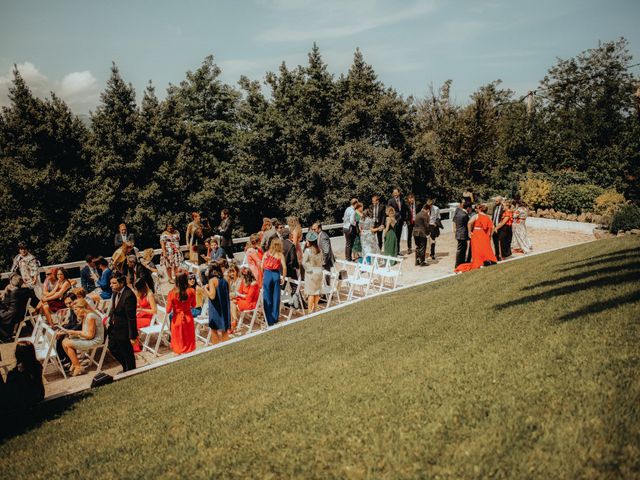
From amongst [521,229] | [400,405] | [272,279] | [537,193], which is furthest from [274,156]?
[400,405]

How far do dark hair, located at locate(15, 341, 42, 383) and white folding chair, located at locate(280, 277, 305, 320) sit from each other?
16.8ft

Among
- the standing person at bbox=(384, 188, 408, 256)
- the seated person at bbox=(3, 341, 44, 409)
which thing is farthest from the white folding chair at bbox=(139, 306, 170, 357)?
the standing person at bbox=(384, 188, 408, 256)

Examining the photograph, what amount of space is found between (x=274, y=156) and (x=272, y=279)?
2202 centimetres

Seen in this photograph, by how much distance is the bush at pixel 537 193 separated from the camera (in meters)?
22.2

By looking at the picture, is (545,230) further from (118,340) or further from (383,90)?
(118,340)

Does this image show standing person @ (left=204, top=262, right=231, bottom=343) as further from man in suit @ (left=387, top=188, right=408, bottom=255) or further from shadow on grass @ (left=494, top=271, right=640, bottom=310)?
man in suit @ (left=387, top=188, right=408, bottom=255)

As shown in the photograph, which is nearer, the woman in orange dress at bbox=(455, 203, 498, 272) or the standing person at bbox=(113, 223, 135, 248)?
the woman in orange dress at bbox=(455, 203, 498, 272)

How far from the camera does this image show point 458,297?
8328 mm

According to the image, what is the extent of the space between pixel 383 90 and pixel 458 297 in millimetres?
24389

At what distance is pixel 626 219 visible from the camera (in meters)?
16.3

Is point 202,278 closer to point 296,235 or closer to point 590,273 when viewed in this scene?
point 296,235

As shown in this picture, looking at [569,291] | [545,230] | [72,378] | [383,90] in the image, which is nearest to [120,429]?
[72,378]

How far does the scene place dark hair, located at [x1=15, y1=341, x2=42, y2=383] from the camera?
615 centimetres

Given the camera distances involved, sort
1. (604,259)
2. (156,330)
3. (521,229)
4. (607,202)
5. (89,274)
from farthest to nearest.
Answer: (607,202) < (521,229) < (89,274) < (604,259) < (156,330)
